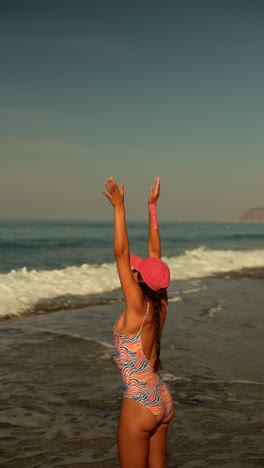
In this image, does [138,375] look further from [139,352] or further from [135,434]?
[135,434]

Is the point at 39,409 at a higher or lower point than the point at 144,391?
lower

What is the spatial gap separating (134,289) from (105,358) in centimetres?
503

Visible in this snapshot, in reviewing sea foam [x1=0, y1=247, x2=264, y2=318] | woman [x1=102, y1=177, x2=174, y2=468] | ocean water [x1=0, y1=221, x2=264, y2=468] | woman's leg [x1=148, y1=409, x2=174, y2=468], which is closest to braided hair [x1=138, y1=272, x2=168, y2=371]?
woman [x1=102, y1=177, x2=174, y2=468]

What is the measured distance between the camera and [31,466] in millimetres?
4445

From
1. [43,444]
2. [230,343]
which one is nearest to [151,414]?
[43,444]

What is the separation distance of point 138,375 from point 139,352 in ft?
0.54

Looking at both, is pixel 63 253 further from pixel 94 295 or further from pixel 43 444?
pixel 43 444

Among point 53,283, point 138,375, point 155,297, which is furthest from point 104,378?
point 53,283

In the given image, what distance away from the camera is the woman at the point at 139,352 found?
3.28 meters

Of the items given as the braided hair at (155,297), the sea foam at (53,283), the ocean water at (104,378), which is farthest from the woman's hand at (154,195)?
the sea foam at (53,283)

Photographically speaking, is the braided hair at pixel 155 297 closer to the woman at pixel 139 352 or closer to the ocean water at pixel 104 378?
the woman at pixel 139 352

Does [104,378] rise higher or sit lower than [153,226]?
lower

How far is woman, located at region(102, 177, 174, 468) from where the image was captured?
10.8ft

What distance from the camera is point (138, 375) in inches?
134
